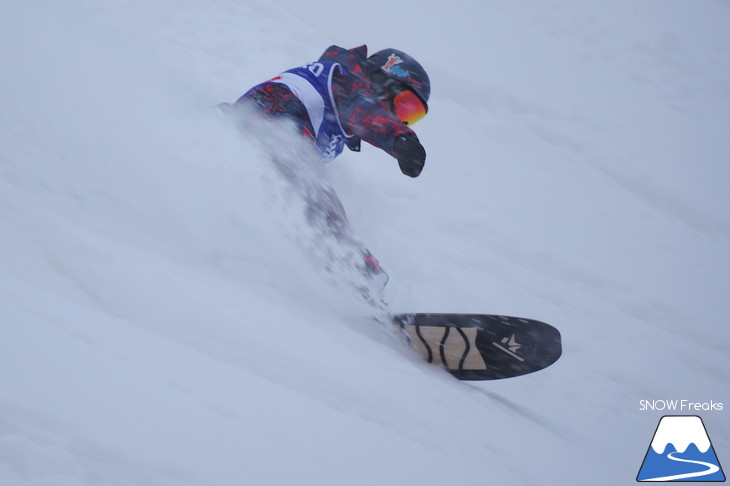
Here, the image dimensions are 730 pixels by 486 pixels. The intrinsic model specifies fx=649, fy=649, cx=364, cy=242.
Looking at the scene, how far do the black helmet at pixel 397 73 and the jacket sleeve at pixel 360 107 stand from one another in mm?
68

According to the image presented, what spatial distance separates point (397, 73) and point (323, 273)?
1101 millimetres

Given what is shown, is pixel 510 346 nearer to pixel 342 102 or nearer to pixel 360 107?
pixel 360 107

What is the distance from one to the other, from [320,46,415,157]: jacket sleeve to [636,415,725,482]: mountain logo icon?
1.57 metres

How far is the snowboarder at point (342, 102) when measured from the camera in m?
2.80

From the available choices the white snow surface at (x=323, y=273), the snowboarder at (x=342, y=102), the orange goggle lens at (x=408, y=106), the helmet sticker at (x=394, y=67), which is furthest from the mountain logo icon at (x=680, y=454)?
the helmet sticker at (x=394, y=67)

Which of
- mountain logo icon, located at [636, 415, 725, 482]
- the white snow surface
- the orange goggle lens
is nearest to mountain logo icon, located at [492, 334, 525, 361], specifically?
the white snow surface

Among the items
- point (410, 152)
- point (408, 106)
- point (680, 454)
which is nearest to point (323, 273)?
point (410, 152)

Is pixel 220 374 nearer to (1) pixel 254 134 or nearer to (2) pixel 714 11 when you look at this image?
(1) pixel 254 134

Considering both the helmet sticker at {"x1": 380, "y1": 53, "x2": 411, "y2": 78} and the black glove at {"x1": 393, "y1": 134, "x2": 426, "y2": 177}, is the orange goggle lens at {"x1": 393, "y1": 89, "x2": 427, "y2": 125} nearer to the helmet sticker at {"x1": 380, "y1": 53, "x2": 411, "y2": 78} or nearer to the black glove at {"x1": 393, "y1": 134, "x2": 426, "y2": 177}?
the helmet sticker at {"x1": 380, "y1": 53, "x2": 411, "y2": 78}

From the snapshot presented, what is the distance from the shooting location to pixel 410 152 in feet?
8.48

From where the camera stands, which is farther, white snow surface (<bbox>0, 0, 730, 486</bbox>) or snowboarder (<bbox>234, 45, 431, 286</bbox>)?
snowboarder (<bbox>234, 45, 431, 286</bbox>)

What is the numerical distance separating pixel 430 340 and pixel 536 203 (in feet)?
8.62

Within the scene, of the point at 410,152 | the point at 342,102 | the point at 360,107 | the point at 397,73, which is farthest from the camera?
the point at 397,73

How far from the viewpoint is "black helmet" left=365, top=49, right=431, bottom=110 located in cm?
309
